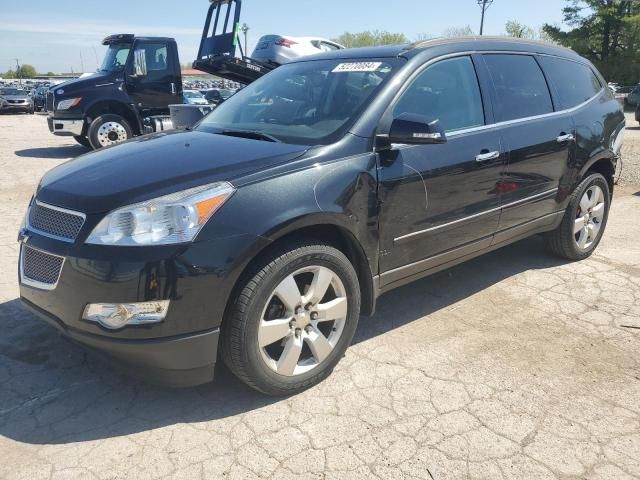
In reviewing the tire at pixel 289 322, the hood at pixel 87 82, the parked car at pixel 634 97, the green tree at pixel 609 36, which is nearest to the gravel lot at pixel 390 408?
the tire at pixel 289 322

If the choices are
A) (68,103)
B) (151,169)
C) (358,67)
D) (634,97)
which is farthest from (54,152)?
(634,97)

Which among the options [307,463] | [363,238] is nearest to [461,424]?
[307,463]

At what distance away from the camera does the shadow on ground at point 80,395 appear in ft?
8.36

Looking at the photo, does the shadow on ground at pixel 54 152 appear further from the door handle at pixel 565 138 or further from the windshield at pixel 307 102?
the door handle at pixel 565 138

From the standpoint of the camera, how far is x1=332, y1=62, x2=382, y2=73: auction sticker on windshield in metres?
3.35

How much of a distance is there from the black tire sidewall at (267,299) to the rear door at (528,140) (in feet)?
4.99

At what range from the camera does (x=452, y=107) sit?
347cm

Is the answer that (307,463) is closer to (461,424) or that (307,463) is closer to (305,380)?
(305,380)

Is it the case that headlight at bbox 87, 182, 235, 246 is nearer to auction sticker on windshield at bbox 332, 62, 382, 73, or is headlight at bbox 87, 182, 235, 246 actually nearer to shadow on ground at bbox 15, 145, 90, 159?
auction sticker on windshield at bbox 332, 62, 382, 73

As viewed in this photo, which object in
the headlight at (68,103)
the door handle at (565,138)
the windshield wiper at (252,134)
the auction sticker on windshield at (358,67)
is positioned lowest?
the headlight at (68,103)

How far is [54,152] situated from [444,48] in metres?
10.6

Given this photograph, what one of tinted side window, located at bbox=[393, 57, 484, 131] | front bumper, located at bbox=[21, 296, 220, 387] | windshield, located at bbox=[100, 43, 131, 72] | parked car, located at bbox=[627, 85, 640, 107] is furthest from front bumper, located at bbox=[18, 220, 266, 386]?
parked car, located at bbox=[627, 85, 640, 107]

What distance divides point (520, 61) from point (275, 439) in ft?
10.7

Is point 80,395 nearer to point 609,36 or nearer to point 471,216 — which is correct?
point 471,216
